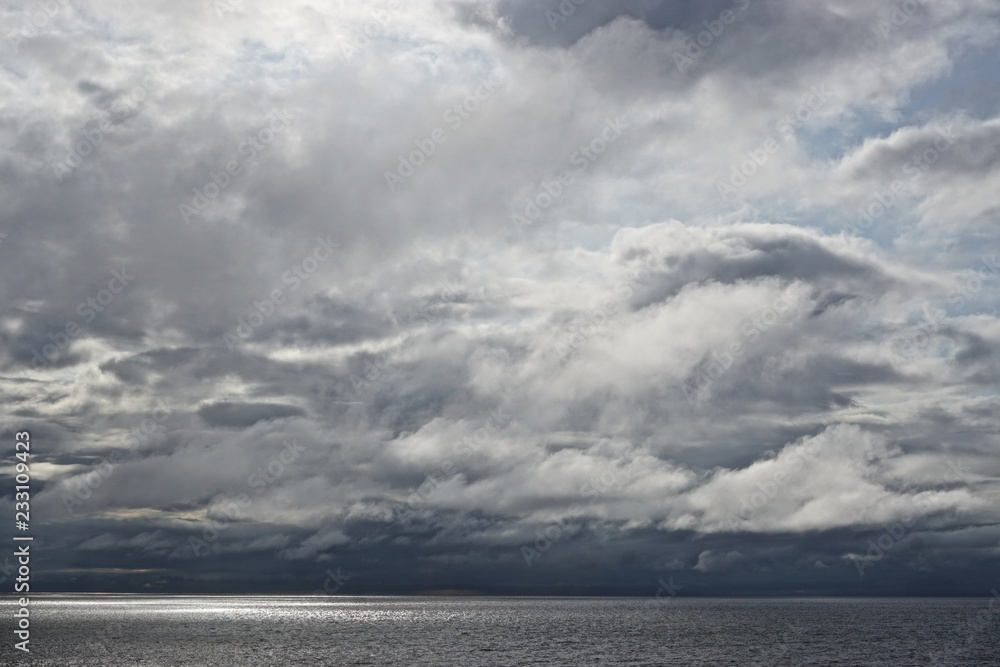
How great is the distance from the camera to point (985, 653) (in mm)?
192625

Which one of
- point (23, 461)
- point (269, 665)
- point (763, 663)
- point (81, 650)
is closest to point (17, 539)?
point (23, 461)

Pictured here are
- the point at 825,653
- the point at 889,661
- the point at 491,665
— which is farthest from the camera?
the point at 825,653

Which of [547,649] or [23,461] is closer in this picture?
[23,461]

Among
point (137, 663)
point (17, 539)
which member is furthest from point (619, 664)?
point (17, 539)

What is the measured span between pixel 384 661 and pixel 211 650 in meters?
56.2

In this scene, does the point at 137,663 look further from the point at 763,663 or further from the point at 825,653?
the point at 825,653

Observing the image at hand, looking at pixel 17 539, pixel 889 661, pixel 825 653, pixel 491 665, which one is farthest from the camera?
pixel 825 653

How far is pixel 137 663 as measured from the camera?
164000mm

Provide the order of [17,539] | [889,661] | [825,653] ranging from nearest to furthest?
[17,539] → [889,661] → [825,653]

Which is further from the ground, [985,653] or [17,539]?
[17,539]

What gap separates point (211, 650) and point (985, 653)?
563 ft

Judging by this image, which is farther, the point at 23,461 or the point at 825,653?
the point at 825,653

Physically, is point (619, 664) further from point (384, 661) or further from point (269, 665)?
point (269, 665)

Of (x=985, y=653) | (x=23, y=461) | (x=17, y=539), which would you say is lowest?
(x=985, y=653)
